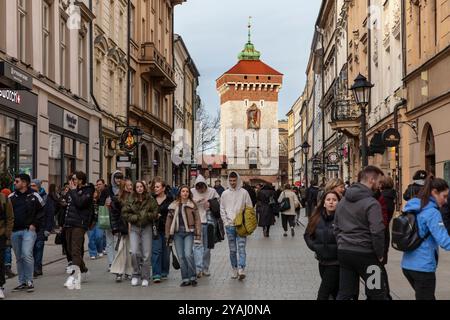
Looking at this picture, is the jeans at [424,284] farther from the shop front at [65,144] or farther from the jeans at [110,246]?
the shop front at [65,144]

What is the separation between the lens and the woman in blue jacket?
707 cm

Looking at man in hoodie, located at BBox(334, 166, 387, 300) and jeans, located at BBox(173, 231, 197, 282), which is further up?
man in hoodie, located at BBox(334, 166, 387, 300)

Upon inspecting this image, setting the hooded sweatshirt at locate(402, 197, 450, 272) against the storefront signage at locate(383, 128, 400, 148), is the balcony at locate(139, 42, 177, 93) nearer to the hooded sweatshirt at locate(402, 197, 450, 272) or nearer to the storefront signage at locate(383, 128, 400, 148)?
the storefront signage at locate(383, 128, 400, 148)

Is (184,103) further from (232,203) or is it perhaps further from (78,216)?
(78,216)

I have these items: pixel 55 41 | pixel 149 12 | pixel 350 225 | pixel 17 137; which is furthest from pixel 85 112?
pixel 350 225

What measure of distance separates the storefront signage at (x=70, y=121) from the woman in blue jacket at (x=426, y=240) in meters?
20.9

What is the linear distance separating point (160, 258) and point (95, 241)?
15.2 feet

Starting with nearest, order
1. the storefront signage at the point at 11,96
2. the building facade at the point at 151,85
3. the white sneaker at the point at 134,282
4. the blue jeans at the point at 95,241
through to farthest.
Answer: the white sneaker at the point at 134,282
the blue jeans at the point at 95,241
the storefront signage at the point at 11,96
the building facade at the point at 151,85

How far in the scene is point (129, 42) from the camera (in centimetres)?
3938

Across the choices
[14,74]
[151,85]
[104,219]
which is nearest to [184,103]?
[151,85]

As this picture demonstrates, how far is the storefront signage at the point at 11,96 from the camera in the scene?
19.7 metres

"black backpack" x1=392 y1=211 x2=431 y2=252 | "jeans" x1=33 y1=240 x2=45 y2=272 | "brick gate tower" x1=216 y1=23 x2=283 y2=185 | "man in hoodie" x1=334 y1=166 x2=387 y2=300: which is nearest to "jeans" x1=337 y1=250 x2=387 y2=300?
"man in hoodie" x1=334 y1=166 x2=387 y2=300

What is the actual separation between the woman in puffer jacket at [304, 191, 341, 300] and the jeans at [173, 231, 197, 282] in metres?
3.86

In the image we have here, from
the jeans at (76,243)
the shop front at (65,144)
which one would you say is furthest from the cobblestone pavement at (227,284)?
the shop front at (65,144)
